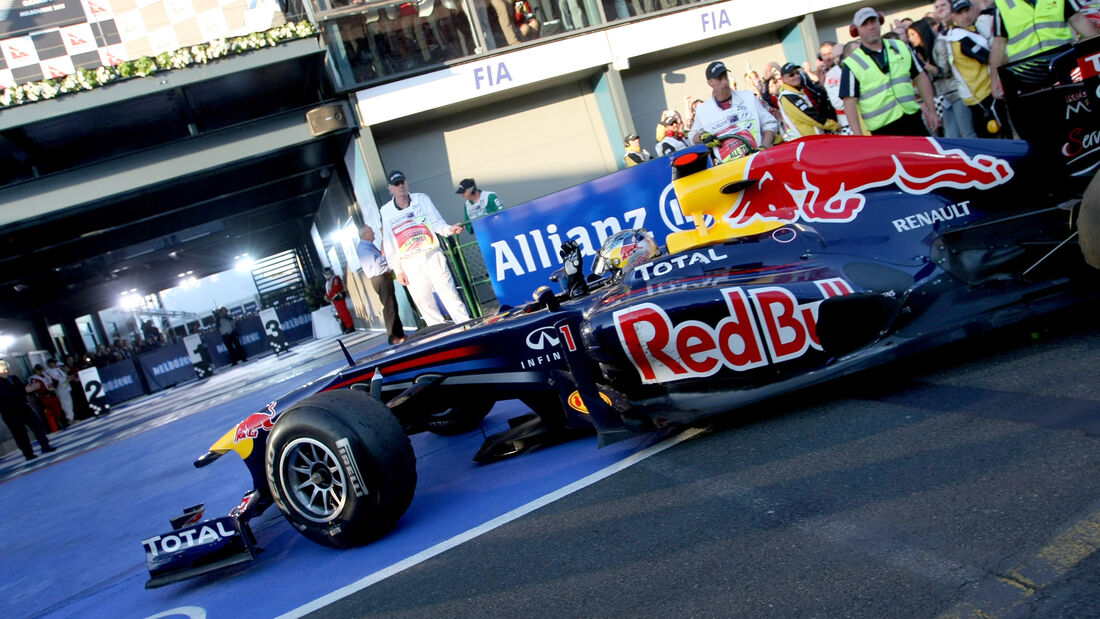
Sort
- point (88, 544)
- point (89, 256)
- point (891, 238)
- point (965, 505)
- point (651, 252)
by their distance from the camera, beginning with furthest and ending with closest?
point (89, 256) → point (88, 544) → point (651, 252) → point (891, 238) → point (965, 505)

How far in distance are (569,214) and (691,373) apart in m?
4.73

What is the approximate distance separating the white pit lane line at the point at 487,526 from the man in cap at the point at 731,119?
3.49m

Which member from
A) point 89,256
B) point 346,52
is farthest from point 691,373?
point 89,256

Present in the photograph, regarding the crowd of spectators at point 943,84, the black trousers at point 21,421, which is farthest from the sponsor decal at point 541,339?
the black trousers at point 21,421

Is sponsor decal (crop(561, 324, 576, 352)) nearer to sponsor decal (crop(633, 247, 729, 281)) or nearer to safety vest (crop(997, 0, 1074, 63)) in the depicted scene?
sponsor decal (crop(633, 247, 729, 281))

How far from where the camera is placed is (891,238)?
3.58 meters

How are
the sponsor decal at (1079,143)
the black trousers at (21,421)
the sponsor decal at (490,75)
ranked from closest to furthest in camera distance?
1. the sponsor decal at (1079,143)
2. the black trousers at (21,421)
3. the sponsor decal at (490,75)

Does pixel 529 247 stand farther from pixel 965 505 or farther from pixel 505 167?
pixel 505 167

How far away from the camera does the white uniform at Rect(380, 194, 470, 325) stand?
849cm

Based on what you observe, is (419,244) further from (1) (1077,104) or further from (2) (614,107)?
(2) (614,107)

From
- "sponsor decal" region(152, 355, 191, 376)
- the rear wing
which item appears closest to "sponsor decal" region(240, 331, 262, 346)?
"sponsor decal" region(152, 355, 191, 376)

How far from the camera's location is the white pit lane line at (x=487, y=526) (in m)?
3.02

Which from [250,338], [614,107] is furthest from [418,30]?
[250,338]

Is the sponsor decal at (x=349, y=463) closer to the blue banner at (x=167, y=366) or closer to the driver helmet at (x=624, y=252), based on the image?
the driver helmet at (x=624, y=252)
